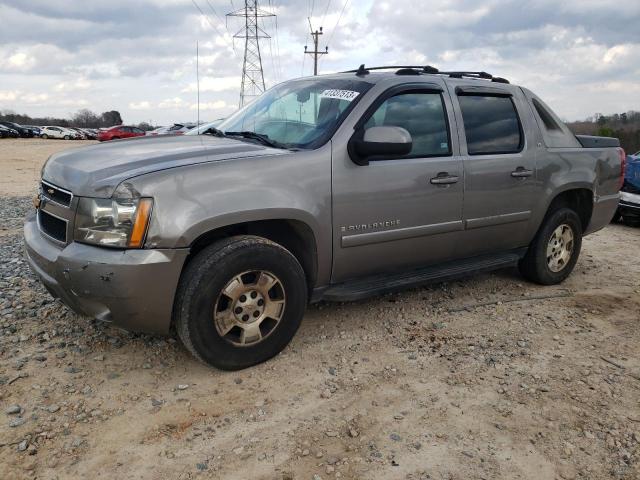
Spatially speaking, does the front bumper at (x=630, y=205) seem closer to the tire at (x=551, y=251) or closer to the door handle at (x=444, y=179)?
the tire at (x=551, y=251)

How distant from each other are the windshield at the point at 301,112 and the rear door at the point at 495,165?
0.95 metres

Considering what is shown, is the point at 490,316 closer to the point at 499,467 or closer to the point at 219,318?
the point at 499,467

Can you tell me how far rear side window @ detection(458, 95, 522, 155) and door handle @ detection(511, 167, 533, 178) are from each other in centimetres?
16

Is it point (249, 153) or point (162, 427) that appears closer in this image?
point (162, 427)

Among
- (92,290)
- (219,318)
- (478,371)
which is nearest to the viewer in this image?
(92,290)

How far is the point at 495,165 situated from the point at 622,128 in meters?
27.4

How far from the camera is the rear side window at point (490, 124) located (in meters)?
4.07

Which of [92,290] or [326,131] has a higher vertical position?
[326,131]

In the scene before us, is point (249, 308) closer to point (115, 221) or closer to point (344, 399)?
point (344, 399)

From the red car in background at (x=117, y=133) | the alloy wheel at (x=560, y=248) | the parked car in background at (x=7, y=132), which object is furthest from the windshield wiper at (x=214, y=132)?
the parked car in background at (x=7, y=132)

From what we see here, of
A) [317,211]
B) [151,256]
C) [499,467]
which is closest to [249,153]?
[317,211]

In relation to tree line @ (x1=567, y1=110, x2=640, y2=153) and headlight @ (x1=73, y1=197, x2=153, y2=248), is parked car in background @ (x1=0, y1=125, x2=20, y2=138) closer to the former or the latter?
tree line @ (x1=567, y1=110, x2=640, y2=153)

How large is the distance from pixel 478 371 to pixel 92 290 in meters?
2.27

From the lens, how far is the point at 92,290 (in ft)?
8.93
